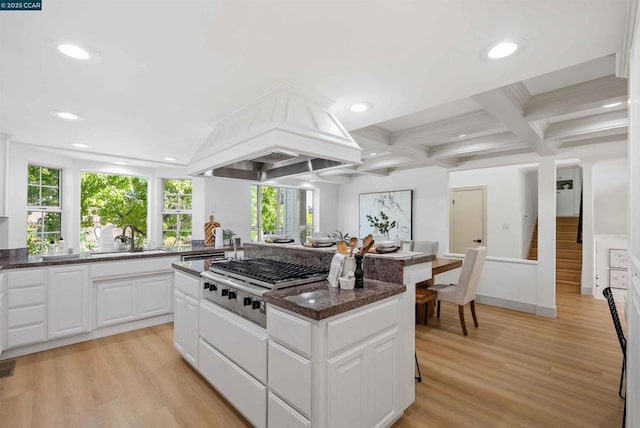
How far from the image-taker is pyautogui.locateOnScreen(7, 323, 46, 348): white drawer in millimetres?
2816

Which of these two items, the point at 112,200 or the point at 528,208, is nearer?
the point at 112,200

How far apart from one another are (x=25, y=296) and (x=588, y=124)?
603 cm

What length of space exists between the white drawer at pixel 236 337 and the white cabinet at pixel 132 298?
1664 millimetres

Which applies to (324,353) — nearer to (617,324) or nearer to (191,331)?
(191,331)

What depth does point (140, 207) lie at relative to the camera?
597 cm

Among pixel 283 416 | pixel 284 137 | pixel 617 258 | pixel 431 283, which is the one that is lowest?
pixel 283 416

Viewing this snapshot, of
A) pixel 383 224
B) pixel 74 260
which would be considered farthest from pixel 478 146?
pixel 74 260

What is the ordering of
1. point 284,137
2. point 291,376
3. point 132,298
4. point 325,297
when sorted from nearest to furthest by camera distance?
point 291,376
point 325,297
point 284,137
point 132,298

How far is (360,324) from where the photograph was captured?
5.26 ft

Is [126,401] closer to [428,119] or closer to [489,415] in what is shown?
[489,415]

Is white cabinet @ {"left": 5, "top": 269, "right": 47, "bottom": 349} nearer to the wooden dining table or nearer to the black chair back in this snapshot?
the wooden dining table

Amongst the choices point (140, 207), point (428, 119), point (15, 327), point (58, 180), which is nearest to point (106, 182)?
point (140, 207)

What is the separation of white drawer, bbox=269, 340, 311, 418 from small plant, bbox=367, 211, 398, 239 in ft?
15.9

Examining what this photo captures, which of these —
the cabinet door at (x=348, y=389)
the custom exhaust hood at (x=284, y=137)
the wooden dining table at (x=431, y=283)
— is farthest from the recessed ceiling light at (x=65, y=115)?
the wooden dining table at (x=431, y=283)
